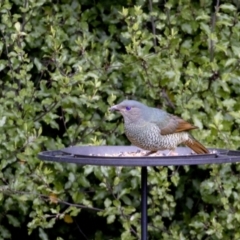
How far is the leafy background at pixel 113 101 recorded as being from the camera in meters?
4.46

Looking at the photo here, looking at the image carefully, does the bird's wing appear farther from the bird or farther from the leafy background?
the leafy background

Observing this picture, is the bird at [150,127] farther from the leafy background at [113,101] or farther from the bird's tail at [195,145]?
the leafy background at [113,101]

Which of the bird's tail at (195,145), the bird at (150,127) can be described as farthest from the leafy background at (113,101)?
the bird at (150,127)

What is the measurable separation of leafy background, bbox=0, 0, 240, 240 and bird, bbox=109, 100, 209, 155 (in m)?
0.90

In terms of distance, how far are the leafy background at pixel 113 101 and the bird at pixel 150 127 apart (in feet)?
2.95

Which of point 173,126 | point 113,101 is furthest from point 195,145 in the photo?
point 113,101

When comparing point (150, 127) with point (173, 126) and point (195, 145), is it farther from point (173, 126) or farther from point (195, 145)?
point (195, 145)

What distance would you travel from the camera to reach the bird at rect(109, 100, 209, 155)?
3.35m

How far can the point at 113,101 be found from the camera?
15.1 feet

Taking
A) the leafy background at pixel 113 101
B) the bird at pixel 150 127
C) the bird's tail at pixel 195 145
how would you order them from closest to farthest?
the bird at pixel 150 127 → the bird's tail at pixel 195 145 → the leafy background at pixel 113 101

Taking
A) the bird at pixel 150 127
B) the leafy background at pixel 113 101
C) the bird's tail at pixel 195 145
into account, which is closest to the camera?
the bird at pixel 150 127

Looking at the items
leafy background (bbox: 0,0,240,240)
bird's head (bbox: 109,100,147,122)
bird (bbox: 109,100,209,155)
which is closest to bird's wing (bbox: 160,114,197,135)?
bird (bbox: 109,100,209,155)

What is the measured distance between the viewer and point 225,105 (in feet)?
15.0

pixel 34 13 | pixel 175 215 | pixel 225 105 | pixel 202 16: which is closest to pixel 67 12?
pixel 34 13
